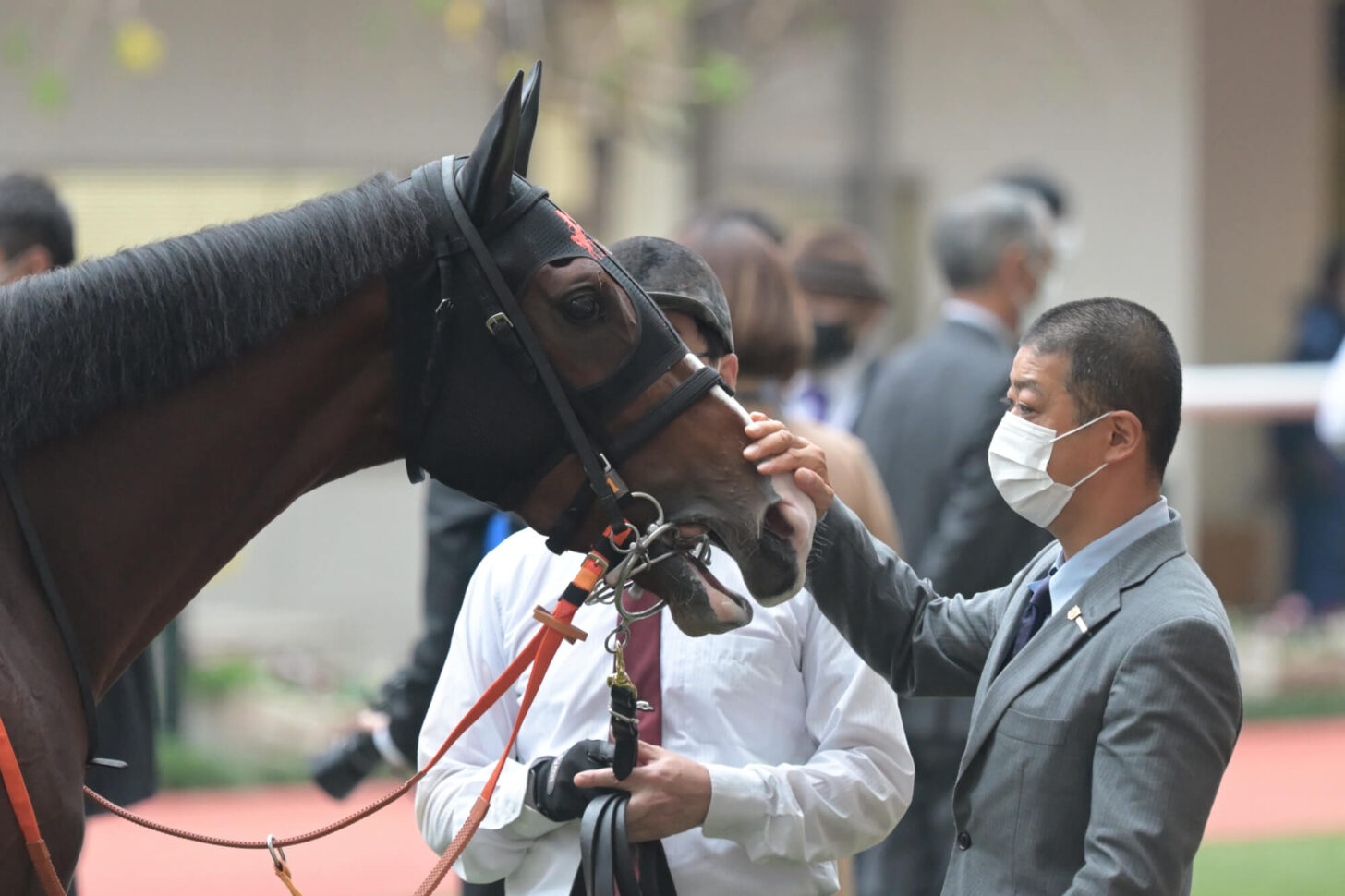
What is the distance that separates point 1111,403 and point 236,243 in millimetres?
1245

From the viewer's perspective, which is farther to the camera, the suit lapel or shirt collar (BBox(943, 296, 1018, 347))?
shirt collar (BBox(943, 296, 1018, 347))

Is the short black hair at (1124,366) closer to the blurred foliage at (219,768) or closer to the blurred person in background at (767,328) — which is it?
the blurred person in background at (767,328)

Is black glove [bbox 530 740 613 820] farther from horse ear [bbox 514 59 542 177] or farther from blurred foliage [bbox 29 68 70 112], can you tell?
blurred foliage [bbox 29 68 70 112]

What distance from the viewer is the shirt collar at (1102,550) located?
223cm

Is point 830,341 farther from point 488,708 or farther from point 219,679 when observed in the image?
point 219,679

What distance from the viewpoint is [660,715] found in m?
2.39

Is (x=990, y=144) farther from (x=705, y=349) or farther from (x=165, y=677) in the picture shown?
(x=705, y=349)

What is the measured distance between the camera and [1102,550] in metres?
2.24

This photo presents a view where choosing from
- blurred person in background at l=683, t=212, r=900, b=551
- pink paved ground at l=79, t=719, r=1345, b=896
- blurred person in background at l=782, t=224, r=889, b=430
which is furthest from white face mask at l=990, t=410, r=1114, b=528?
pink paved ground at l=79, t=719, r=1345, b=896

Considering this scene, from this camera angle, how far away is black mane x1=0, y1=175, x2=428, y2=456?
2.06 m

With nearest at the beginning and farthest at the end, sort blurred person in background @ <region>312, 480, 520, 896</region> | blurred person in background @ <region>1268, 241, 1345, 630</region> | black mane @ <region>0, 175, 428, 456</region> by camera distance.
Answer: black mane @ <region>0, 175, 428, 456</region>
blurred person in background @ <region>312, 480, 520, 896</region>
blurred person in background @ <region>1268, 241, 1345, 630</region>

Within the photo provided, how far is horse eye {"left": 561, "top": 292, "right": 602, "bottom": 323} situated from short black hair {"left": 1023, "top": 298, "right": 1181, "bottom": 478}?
2.15ft

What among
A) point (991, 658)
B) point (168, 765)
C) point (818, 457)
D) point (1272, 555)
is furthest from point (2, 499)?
point (1272, 555)

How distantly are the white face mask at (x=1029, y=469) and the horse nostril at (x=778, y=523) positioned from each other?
335 mm
